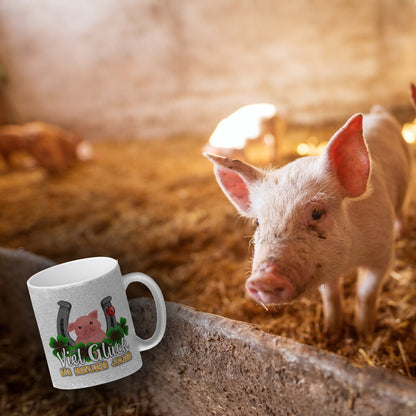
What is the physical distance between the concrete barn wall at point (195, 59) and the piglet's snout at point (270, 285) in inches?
78.0

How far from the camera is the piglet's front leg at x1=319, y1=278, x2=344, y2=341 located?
1.24m

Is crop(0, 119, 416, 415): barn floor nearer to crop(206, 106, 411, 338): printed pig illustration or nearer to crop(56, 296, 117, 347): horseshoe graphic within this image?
crop(206, 106, 411, 338): printed pig illustration

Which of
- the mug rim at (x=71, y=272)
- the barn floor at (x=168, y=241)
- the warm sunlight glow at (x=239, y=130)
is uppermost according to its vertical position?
the warm sunlight glow at (x=239, y=130)

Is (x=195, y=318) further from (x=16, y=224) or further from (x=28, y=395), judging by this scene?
(x=16, y=224)

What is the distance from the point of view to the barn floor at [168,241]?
1.23 metres

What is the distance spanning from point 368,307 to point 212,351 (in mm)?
643

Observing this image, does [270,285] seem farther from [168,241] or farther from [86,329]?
[168,241]

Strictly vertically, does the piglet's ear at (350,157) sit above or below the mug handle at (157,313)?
above

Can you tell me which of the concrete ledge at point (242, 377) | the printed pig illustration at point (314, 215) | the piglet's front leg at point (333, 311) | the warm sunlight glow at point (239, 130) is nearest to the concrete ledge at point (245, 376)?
the concrete ledge at point (242, 377)

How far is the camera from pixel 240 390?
81 centimetres

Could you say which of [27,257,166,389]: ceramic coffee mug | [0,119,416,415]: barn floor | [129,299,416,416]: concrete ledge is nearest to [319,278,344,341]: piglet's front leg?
[0,119,416,415]: barn floor

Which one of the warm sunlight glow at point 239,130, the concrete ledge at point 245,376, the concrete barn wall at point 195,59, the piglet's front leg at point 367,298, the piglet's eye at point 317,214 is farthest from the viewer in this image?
the concrete barn wall at point 195,59

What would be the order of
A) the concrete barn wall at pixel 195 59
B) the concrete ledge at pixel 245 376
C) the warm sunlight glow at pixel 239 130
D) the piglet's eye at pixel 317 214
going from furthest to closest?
the concrete barn wall at pixel 195 59 < the warm sunlight glow at pixel 239 130 < the piglet's eye at pixel 317 214 < the concrete ledge at pixel 245 376

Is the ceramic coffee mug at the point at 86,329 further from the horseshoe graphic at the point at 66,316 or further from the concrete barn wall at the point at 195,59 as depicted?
the concrete barn wall at the point at 195,59
